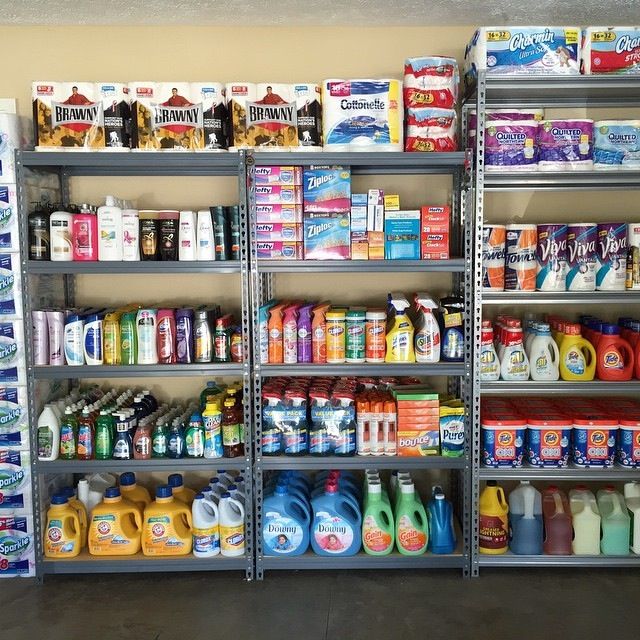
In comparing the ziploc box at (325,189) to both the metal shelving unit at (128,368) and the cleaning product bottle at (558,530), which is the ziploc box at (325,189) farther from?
the cleaning product bottle at (558,530)

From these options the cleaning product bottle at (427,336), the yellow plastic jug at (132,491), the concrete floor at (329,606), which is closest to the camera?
the concrete floor at (329,606)

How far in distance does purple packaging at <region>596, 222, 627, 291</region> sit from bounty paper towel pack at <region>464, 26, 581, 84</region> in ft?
2.63

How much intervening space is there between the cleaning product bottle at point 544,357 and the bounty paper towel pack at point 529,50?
131 centimetres

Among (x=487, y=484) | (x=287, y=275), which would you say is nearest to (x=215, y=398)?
(x=287, y=275)

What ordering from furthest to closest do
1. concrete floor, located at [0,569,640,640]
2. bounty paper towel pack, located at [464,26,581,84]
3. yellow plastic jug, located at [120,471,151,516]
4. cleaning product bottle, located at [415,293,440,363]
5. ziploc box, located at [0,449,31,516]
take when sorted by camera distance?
yellow plastic jug, located at [120,471,151,516], ziploc box, located at [0,449,31,516], cleaning product bottle, located at [415,293,440,363], bounty paper towel pack, located at [464,26,581,84], concrete floor, located at [0,569,640,640]

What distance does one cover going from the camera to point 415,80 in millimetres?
3314

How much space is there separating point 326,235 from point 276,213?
273 mm

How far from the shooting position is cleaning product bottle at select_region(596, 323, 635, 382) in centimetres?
344

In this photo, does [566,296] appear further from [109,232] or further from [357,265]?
[109,232]

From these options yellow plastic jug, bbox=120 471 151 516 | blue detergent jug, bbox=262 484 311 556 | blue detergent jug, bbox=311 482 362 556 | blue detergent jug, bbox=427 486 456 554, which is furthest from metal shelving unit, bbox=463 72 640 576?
yellow plastic jug, bbox=120 471 151 516

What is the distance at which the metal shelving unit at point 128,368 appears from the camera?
3289 millimetres

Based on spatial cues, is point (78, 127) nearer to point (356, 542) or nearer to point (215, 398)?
point (215, 398)

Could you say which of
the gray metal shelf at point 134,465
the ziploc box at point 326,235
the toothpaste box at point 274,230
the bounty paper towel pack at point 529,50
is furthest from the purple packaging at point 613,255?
the gray metal shelf at point 134,465

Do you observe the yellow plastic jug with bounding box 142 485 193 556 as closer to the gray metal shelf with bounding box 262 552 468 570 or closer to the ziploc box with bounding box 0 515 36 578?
the gray metal shelf with bounding box 262 552 468 570
